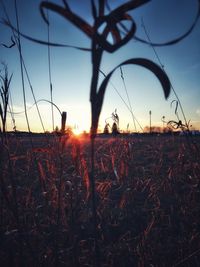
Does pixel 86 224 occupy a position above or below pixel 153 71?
below

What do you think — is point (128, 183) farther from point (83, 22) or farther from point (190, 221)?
point (83, 22)

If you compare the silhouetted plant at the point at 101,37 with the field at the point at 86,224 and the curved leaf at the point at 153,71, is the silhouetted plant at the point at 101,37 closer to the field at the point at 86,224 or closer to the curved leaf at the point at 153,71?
the curved leaf at the point at 153,71

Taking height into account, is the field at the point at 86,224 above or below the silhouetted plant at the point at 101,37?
below

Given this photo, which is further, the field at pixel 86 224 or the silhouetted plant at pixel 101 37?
the field at pixel 86 224

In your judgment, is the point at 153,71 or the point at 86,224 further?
the point at 86,224

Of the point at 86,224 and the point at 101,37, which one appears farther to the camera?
the point at 86,224

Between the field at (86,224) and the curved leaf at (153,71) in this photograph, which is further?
the field at (86,224)

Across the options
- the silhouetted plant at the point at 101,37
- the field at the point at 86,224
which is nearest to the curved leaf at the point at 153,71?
the silhouetted plant at the point at 101,37

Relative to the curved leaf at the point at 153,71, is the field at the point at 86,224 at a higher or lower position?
lower

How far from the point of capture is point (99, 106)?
513 mm

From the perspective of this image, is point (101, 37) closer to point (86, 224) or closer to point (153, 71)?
point (153, 71)

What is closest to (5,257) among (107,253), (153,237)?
(107,253)

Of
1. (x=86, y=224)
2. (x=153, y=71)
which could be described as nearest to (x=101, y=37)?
(x=153, y=71)

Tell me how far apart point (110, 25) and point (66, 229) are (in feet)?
5.20
